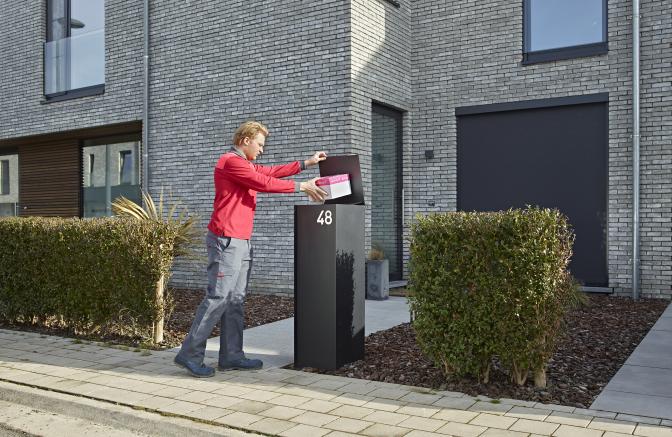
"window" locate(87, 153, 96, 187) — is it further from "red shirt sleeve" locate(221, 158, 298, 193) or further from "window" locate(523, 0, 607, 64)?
"red shirt sleeve" locate(221, 158, 298, 193)

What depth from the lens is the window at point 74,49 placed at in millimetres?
13367

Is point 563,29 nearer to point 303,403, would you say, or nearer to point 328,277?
point 328,277

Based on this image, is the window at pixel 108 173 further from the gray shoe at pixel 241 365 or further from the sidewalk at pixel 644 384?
the sidewalk at pixel 644 384

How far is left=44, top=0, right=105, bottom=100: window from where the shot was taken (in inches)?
526

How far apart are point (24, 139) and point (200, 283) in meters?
6.49

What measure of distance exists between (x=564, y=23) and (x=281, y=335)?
7006mm

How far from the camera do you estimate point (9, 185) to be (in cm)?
1609

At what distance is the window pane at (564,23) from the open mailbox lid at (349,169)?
21.4 ft

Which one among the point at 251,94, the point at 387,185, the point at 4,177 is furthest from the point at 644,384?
the point at 4,177

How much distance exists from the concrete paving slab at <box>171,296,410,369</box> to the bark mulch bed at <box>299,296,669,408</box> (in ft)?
1.23

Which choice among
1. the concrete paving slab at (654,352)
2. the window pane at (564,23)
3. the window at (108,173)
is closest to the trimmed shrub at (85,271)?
the concrete paving slab at (654,352)

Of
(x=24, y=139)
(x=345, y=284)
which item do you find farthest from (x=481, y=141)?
(x=24, y=139)

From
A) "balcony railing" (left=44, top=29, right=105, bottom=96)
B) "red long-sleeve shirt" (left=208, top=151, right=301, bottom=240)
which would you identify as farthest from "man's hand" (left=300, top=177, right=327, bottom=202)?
"balcony railing" (left=44, top=29, right=105, bottom=96)

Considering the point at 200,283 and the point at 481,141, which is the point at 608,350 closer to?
the point at 481,141
